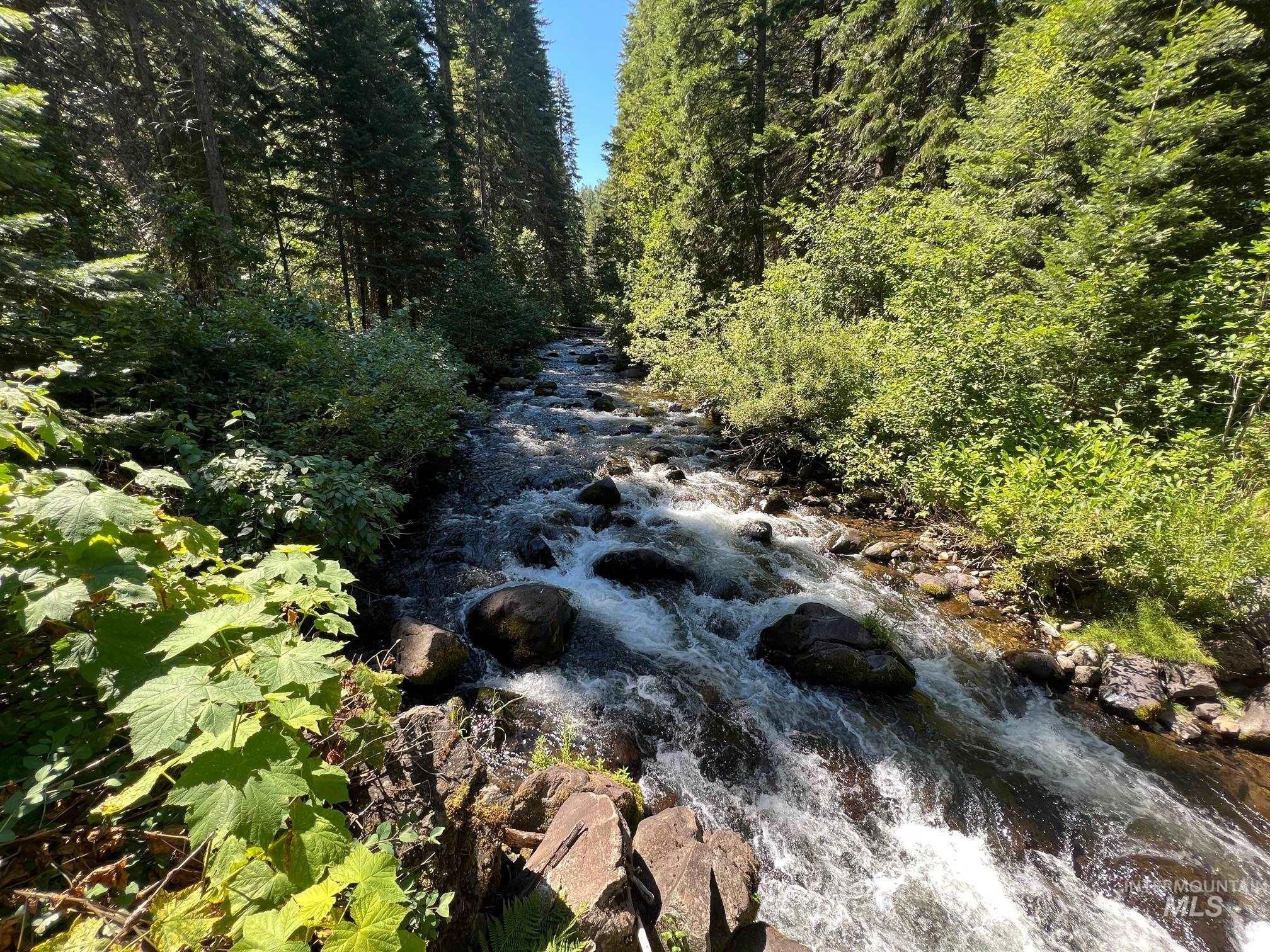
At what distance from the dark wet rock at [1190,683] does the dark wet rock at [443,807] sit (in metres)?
7.42

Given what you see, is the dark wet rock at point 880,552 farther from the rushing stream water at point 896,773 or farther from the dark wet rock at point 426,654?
the dark wet rock at point 426,654

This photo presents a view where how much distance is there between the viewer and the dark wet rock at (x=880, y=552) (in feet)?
27.2

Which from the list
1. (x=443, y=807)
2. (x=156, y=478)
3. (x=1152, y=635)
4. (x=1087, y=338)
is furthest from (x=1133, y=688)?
(x=156, y=478)

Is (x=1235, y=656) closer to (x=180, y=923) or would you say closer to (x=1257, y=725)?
(x=1257, y=725)

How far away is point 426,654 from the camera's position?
5309 millimetres

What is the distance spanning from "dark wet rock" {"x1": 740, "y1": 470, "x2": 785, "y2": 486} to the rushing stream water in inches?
119

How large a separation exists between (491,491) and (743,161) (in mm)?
16239

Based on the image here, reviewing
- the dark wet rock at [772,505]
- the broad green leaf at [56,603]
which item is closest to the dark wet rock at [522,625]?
the broad green leaf at [56,603]

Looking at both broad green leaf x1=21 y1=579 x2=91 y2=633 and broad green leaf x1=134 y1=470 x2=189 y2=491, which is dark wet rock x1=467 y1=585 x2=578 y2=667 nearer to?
broad green leaf x1=134 y1=470 x2=189 y2=491

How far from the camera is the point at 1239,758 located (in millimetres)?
4938

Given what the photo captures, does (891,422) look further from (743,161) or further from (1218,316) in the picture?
(743,161)

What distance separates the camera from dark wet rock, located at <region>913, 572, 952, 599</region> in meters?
7.32

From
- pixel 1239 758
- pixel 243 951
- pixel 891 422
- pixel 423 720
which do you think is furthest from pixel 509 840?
pixel 891 422

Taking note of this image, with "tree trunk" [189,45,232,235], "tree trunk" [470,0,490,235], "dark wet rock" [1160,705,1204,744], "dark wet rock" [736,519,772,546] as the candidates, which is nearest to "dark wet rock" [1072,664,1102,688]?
"dark wet rock" [1160,705,1204,744]
